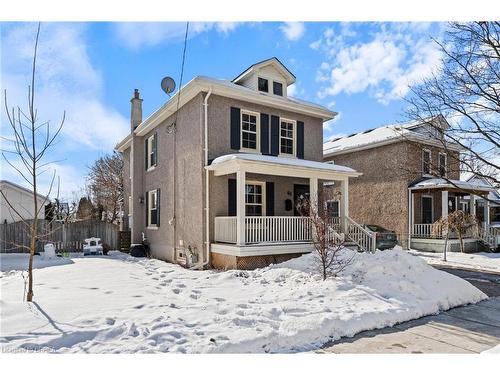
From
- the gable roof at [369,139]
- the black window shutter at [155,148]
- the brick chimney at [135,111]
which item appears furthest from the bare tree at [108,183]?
the gable roof at [369,139]

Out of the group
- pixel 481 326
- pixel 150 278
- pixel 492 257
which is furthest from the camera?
pixel 492 257

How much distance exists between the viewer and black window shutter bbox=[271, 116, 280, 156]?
11.9 meters

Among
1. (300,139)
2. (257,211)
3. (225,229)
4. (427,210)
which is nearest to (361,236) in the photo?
(257,211)

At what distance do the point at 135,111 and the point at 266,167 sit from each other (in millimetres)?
8714

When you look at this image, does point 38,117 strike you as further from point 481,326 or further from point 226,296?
point 481,326

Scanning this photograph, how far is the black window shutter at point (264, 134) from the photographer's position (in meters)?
11.6

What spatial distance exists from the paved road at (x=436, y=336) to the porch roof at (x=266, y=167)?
18.2 ft

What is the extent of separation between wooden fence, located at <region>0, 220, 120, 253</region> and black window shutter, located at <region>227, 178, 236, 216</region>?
7519 mm

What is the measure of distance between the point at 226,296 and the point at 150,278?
2.86 meters

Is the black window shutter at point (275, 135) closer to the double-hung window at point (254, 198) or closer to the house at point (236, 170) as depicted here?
the house at point (236, 170)

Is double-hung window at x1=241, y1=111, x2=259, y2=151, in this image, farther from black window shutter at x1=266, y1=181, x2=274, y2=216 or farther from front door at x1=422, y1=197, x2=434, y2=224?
front door at x1=422, y1=197, x2=434, y2=224

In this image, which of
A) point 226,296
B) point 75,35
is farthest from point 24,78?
point 226,296

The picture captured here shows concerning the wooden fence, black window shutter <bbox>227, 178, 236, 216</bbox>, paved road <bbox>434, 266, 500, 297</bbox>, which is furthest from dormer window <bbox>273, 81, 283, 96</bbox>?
the wooden fence

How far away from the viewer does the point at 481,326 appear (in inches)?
209
